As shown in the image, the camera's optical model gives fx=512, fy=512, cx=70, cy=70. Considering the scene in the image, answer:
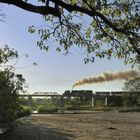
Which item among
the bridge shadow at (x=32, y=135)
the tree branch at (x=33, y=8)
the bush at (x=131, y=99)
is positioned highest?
the tree branch at (x=33, y=8)

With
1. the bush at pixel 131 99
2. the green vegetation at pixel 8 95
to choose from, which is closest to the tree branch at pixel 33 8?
the green vegetation at pixel 8 95

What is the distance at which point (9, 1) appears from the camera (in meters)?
12.0

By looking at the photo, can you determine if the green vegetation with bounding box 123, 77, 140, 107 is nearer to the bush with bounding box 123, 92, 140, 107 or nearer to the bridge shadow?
the bush with bounding box 123, 92, 140, 107

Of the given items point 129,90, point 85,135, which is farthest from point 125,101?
point 85,135

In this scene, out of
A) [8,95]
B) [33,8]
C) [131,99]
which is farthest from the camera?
[131,99]

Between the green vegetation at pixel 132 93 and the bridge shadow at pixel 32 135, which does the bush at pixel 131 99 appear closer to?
the green vegetation at pixel 132 93

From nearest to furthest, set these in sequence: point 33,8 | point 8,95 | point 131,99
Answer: point 33,8 < point 8,95 < point 131,99

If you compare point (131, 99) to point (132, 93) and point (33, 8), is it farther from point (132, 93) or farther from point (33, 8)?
point (33, 8)

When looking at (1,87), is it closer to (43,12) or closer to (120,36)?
(120,36)

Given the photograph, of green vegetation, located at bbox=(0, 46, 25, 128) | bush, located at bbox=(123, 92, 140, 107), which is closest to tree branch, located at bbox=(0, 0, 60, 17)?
green vegetation, located at bbox=(0, 46, 25, 128)

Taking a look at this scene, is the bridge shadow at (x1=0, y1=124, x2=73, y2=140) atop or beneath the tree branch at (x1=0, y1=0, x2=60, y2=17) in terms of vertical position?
beneath

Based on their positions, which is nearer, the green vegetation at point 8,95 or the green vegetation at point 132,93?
the green vegetation at point 8,95

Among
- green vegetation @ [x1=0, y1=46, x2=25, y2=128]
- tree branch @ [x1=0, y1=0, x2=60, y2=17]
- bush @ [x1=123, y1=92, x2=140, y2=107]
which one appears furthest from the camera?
bush @ [x1=123, y1=92, x2=140, y2=107]

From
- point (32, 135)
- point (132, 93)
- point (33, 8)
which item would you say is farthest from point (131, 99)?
point (33, 8)
